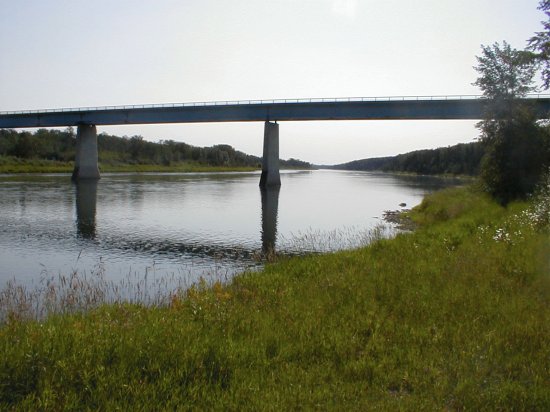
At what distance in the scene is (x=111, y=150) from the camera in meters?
148

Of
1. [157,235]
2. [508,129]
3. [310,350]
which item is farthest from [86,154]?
[310,350]

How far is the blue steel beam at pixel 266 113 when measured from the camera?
53438 mm

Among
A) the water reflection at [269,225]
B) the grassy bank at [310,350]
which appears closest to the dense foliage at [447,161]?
the water reflection at [269,225]

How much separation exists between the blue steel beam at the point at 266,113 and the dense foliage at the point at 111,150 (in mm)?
35620

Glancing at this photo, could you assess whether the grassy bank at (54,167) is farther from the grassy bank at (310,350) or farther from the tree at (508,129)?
the grassy bank at (310,350)

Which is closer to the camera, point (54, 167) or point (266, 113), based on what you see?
point (266, 113)

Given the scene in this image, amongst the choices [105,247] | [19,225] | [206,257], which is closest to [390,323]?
[206,257]

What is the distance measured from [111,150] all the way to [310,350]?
154 metres

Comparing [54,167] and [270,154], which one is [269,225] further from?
[54,167]

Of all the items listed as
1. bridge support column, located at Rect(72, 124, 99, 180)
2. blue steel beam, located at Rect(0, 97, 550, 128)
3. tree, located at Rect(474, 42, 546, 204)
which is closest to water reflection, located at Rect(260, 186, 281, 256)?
tree, located at Rect(474, 42, 546, 204)

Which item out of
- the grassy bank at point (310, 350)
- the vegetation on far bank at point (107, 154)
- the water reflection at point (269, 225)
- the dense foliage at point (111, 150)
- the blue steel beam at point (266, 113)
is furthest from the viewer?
the dense foliage at point (111, 150)

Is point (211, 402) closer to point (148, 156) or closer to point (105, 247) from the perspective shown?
point (105, 247)

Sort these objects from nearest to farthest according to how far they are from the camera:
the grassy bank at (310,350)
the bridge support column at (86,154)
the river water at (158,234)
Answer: the grassy bank at (310,350) → the river water at (158,234) → the bridge support column at (86,154)

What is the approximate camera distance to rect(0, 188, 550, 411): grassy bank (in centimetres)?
479
